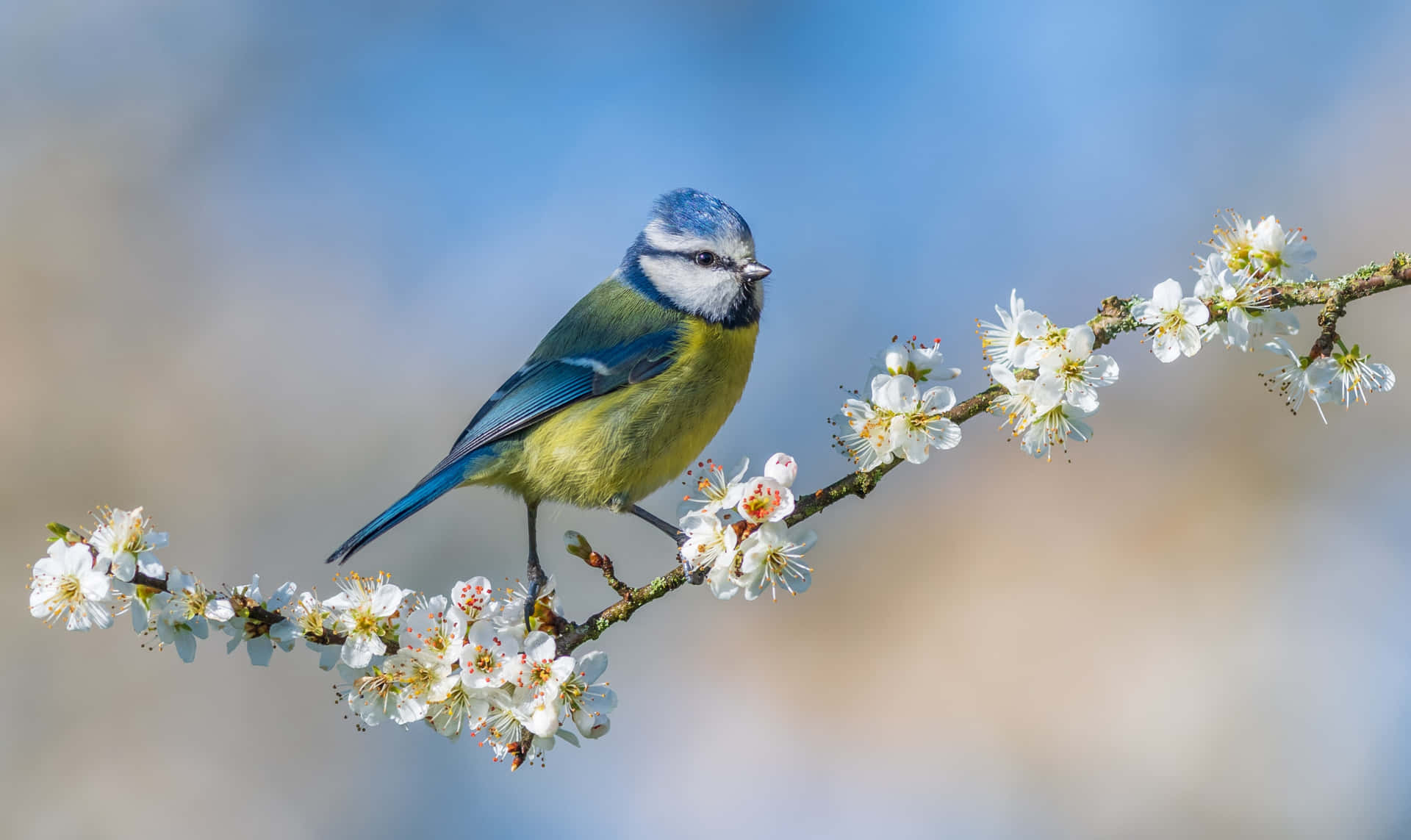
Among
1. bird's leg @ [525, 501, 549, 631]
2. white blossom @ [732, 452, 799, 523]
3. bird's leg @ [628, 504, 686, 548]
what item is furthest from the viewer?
bird's leg @ [628, 504, 686, 548]

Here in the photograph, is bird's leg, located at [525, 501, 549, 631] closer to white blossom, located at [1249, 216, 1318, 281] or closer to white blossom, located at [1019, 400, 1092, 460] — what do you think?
white blossom, located at [1019, 400, 1092, 460]

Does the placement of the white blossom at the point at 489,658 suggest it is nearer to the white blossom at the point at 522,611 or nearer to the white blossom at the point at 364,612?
the white blossom at the point at 522,611

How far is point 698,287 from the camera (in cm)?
310

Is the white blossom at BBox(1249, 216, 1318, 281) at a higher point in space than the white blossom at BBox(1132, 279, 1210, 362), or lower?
higher

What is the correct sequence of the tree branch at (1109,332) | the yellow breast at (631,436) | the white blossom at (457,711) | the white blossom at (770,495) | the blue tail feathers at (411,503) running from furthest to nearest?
the yellow breast at (631,436) → the blue tail feathers at (411,503) → the white blossom at (457,711) → the white blossom at (770,495) → the tree branch at (1109,332)

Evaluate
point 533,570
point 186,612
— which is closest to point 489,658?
point 186,612

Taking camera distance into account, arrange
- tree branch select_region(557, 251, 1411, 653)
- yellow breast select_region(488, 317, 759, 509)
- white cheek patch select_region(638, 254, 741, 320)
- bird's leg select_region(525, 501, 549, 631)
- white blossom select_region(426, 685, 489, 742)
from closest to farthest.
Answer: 1. tree branch select_region(557, 251, 1411, 653)
2. white blossom select_region(426, 685, 489, 742)
3. bird's leg select_region(525, 501, 549, 631)
4. yellow breast select_region(488, 317, 759, 509)
5. white cheek patch select_region(638, 254, 741, 320)

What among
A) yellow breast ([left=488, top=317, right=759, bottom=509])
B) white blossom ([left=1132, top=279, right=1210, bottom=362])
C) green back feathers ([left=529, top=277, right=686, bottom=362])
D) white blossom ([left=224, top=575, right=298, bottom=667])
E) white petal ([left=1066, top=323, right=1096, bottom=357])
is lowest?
white blossom ([left=224, top=575, right=298, bottom=667])

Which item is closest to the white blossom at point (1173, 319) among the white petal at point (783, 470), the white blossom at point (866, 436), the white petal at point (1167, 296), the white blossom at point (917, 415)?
the white petal at point (1167, 296)

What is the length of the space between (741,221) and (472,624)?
159 cm

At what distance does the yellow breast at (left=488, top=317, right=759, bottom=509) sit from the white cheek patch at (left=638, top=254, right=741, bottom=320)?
0.09 meters

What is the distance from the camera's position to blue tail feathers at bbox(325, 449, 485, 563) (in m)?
2.36

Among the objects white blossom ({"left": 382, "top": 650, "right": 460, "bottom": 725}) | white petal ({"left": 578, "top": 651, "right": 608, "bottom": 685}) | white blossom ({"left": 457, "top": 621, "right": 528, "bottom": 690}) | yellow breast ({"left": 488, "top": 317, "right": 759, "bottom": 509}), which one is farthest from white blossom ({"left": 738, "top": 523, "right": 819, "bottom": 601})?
yellow breast ({"left": 488, "top": 317, "right": 759, "bottom": 509})

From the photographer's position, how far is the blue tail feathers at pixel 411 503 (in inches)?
93.0
